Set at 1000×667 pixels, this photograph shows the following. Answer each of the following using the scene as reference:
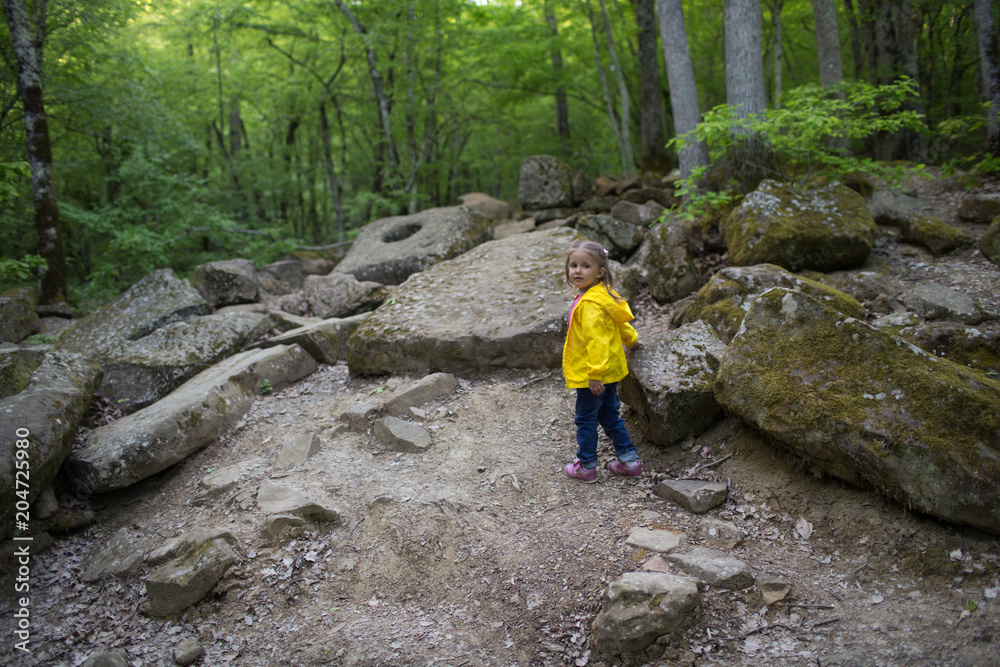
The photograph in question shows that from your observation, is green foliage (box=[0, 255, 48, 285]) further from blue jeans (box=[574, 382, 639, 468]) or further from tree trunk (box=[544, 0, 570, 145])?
tree trunk (box=[544, 0, 570, 145])

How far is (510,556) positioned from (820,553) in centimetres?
153

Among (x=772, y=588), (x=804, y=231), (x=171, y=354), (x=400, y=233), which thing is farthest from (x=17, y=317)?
(x=804, y=231)

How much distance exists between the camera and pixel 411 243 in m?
8.23

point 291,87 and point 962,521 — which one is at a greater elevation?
point 291,87

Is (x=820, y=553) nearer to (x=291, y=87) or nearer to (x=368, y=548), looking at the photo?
(x=368, y=548)

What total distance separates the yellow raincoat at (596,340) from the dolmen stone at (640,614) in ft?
4.02

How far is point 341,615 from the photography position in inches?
Result: 104

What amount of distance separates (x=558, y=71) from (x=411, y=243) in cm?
751

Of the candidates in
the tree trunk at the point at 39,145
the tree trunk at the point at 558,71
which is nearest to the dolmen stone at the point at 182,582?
the tree trunk at the point at 39,145

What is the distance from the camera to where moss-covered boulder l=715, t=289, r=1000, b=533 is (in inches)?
89.4

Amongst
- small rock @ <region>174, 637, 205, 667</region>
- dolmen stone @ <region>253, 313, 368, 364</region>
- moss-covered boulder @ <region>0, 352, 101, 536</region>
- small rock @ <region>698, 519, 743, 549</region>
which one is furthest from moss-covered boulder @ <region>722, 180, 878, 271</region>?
moss-covered boulder @ <region>0, 352, 101, 536</region>

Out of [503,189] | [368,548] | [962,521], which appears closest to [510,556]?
[368,548]

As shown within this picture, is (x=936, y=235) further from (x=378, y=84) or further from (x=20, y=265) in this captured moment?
(x=20, y=265)

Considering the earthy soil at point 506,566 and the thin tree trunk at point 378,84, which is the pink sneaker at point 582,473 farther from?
the thin tree trunk at point 378,84
